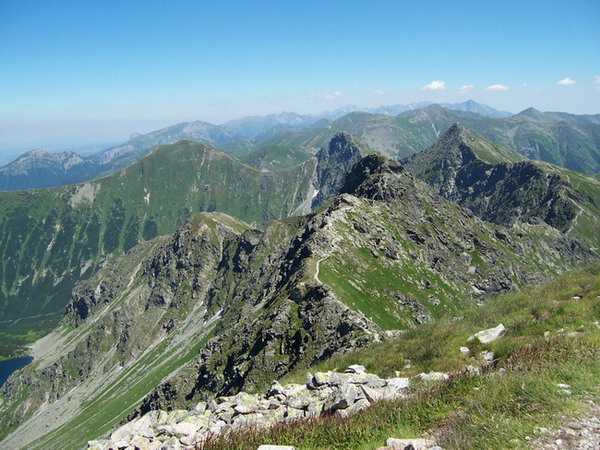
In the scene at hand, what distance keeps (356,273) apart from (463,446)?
377 ft

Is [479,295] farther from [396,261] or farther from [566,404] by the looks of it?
[566,404]

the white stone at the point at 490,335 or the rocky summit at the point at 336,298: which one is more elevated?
the white stone at the point at 490,335

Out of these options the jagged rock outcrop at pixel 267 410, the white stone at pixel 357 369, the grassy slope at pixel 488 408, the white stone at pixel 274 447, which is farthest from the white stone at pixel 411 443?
the white stone at pixel 357 369

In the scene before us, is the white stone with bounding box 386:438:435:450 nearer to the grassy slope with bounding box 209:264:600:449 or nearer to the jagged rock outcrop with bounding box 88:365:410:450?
the grassy slope with bounding box 209:264:600:449

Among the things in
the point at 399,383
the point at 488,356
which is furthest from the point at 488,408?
the point at 488,356

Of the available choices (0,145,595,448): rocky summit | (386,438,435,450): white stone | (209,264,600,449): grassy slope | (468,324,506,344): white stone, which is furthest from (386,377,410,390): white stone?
(0,145,595,448): rocky summit

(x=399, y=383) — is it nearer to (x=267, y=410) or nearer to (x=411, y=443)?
(x=267, y=410)

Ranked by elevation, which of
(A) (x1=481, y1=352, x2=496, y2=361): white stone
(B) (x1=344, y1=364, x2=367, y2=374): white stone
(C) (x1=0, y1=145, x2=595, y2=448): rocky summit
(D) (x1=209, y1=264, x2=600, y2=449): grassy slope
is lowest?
(C) (x1=0, y1=145, x2=595, y2=448): rocky summit

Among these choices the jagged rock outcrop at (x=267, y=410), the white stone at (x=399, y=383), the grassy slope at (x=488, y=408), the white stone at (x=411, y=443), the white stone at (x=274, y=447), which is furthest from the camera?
the white stone at (x=399, y=383)

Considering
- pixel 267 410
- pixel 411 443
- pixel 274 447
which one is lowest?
pixel 267 410

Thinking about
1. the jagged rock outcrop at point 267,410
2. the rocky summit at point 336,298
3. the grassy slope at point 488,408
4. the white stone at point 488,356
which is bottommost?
the rocky summit at point 336,298

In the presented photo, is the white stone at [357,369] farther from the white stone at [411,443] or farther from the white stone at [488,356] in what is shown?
the white stone at [411,443]

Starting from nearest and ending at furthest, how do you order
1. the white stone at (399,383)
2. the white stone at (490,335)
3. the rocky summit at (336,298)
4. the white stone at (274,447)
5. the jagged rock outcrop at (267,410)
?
1. the white stone at (274,447)
2. the jagged rock outcrop at (267,410)
3. the white stone at (399,383)
4. the white stone at (490,335)
5. the rocky summit at (336,298)

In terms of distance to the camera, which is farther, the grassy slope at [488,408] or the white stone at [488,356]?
the white stone at [488,356]
